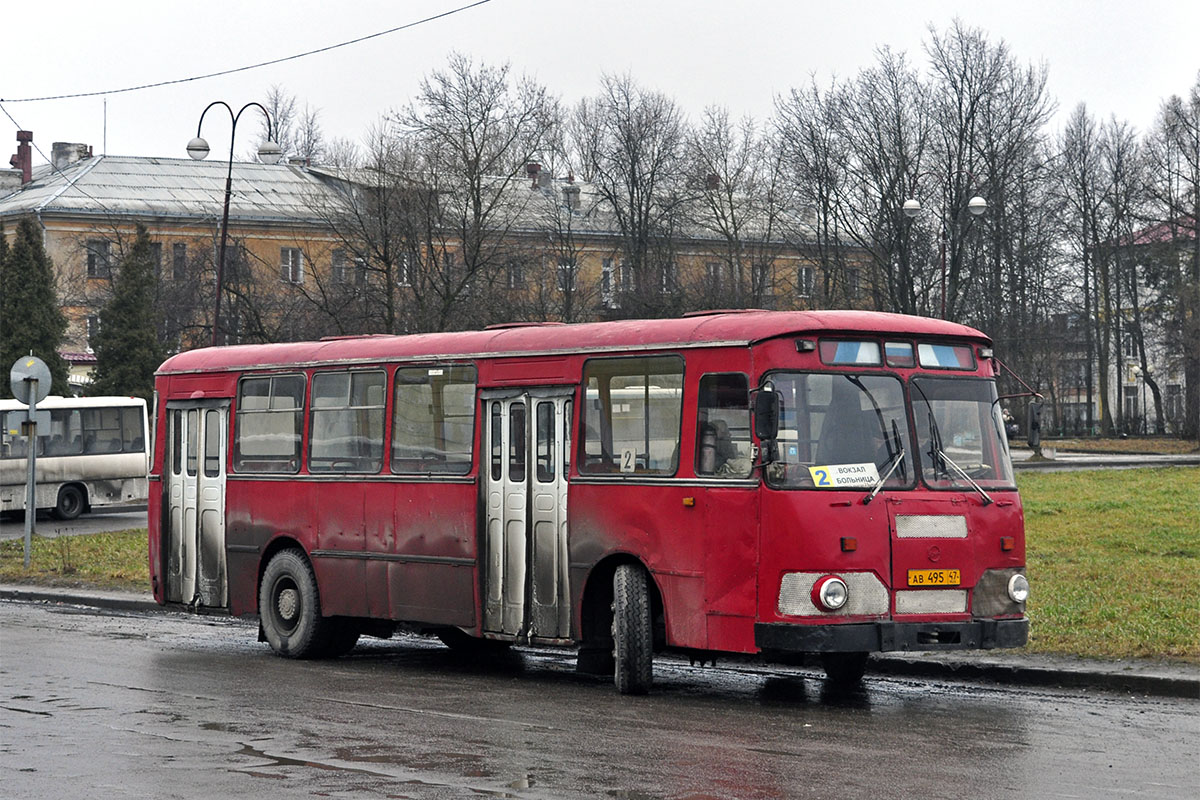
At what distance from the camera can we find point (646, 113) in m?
73.2

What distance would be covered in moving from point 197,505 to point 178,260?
5999 cm

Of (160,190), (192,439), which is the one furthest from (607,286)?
(192,439)

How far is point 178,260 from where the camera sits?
75188mm

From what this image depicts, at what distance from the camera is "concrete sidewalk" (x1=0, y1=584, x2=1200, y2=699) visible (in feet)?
42.3

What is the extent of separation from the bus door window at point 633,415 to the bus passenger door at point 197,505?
5106 millimetres

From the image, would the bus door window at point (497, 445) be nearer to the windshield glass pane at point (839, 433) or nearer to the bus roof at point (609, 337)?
the bus roof at point (609, 337)

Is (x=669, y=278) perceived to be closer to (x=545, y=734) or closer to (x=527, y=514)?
(x=527, y=514)

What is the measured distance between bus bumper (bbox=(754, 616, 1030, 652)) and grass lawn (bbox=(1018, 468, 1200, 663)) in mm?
2256

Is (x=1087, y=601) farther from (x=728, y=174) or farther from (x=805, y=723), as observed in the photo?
(x=728, y=174)

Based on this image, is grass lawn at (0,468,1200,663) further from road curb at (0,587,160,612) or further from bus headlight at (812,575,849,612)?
bus headlight at (812,575,849,612)

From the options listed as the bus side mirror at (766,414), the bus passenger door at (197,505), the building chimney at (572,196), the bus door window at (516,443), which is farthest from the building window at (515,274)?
the bus side mirror at (766,414)

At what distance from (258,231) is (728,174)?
2637 centimetres

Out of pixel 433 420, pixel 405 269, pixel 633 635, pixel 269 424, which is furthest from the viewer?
pixel 405 269

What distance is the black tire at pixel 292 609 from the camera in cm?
1593
